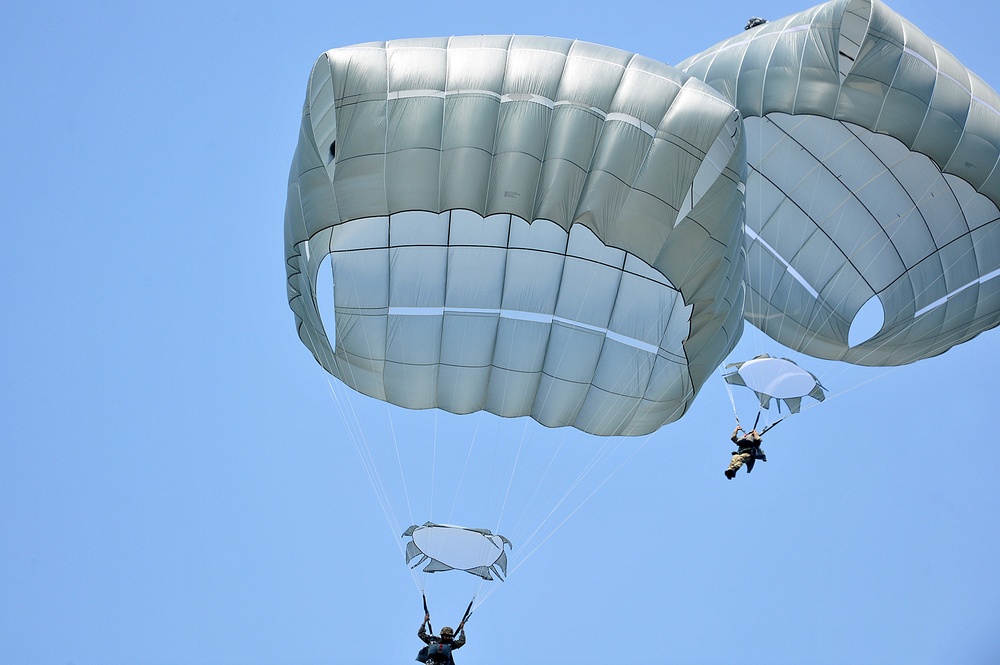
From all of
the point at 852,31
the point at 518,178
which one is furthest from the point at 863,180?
the point at 518,178

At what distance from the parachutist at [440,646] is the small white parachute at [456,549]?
1081mm

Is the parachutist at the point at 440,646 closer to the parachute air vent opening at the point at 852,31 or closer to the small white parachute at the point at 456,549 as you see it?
the small white parachute at the point at 456,549

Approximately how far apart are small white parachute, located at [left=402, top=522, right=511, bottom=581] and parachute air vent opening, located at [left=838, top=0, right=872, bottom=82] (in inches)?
278

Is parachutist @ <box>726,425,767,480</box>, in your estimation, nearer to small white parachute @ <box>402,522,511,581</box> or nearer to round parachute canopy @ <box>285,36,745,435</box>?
round parachute canopy @ <box>285,36,745,435</box>

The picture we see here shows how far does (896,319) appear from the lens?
19188mm

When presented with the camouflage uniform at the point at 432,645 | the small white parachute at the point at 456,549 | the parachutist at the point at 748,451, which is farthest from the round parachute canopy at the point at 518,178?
the camouflage uniform at the point at 432,645

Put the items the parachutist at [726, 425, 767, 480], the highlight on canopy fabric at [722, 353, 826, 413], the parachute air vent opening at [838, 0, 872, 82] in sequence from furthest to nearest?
the highlight on canopy fabric at [722, 353, 826, 413]
the parachutist at [726, 425, 767, 480]
the parachute air vent opening at [838, 0, 872, 82]

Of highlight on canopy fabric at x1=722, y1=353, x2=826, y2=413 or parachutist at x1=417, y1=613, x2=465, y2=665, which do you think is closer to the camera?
parachutist at x1=417, y1=613, x2=465, y2=665

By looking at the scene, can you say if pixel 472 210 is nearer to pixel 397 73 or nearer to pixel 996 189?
pixel 397 73

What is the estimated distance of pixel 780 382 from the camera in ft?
61.4

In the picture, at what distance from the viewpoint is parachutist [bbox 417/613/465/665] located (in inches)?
585

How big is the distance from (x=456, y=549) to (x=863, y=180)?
24.6 ft

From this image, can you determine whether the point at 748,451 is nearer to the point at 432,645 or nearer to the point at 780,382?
the point at 780,382

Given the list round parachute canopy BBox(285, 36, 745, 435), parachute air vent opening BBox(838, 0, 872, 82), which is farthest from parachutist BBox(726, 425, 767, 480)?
parachute air vent opening BBox(838, 0, 872, 82)
